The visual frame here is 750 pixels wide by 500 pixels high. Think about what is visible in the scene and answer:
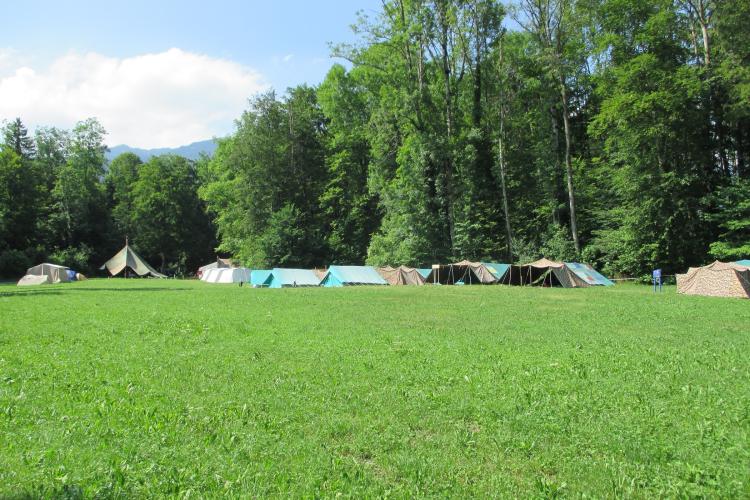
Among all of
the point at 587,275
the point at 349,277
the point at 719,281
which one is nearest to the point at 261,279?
the point at 349,277

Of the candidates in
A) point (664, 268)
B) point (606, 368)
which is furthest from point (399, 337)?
point (664, 268)

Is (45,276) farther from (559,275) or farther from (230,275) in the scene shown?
(559,275)

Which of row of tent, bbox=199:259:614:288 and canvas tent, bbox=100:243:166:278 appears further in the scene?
canvas tent, bbox=100:243:166:278

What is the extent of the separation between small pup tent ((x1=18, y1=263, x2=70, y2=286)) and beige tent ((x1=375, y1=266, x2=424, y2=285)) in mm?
25120

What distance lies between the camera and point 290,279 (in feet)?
110

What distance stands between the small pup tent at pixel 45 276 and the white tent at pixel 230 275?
11.7m

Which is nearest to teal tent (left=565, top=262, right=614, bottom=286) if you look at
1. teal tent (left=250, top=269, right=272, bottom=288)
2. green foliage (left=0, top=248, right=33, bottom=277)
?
teal tent (left=250, top=269, right=272, bottom=288)

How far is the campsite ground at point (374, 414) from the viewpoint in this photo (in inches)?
144

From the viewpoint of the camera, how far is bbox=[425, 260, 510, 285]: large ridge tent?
3253cm

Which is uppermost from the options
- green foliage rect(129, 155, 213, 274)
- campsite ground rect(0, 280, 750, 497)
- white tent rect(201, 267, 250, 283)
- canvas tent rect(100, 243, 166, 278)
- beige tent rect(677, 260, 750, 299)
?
green foliage rect(129, 155, 213, 274)

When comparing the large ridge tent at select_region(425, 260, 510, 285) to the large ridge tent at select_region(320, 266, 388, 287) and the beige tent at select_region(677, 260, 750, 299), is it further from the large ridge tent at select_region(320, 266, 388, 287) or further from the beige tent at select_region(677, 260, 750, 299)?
the beige tent at select_region(677, 260, 750, 299)

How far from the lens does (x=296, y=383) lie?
6.23m

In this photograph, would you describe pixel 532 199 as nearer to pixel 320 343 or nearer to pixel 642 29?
pixel 642 29

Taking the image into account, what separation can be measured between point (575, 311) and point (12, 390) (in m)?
13.5
